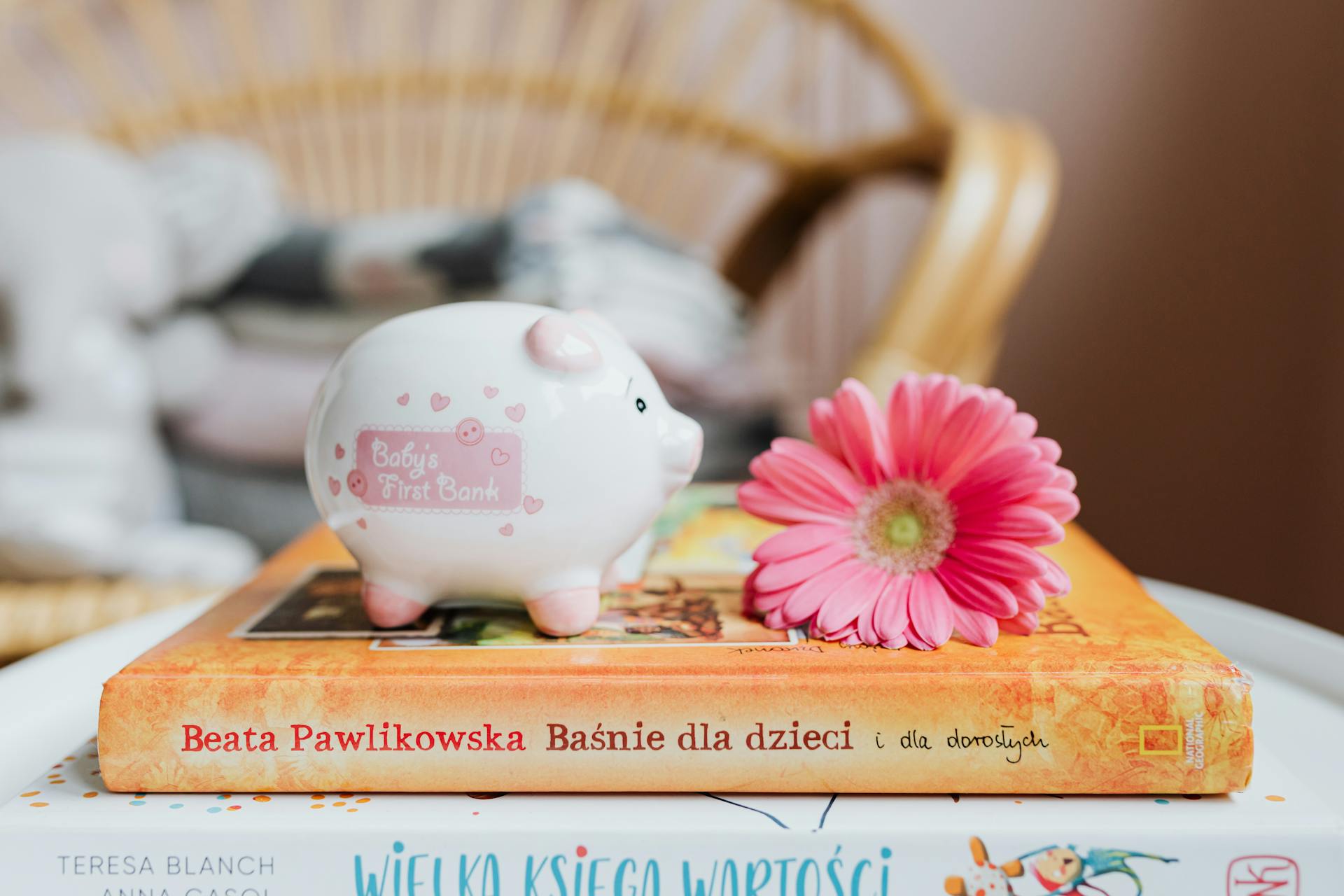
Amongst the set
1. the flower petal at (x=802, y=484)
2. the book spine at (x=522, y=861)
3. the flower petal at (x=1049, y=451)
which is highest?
the flower petal at (x=1049, y=451)

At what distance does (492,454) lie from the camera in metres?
0.35

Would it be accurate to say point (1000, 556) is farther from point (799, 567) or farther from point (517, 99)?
point (517, 99)

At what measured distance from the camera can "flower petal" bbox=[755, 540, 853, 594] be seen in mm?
378

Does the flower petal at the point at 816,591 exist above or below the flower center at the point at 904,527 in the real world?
below

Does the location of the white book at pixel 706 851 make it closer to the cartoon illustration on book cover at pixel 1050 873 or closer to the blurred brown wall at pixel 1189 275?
the cartoon illustration on book cover at pixel 1050 873

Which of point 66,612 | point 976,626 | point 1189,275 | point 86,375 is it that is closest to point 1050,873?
point 976,626

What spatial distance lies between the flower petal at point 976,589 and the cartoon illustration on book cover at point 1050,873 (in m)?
0.08

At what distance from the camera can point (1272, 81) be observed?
1.22 meters

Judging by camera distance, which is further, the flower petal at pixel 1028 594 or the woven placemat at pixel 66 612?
the woven placemat at pixel 66 612

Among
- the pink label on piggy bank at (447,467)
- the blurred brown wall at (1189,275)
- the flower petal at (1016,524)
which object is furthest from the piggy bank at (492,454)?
the blurred brown wall at (1189,275)

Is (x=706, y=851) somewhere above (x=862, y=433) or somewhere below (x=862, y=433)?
below

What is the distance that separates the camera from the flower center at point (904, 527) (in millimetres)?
380

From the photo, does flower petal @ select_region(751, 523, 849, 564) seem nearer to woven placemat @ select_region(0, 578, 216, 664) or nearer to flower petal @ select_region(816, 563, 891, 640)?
flower petal @ select_region(816, 563, 891, 640)

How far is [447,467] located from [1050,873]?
0.22 metres
